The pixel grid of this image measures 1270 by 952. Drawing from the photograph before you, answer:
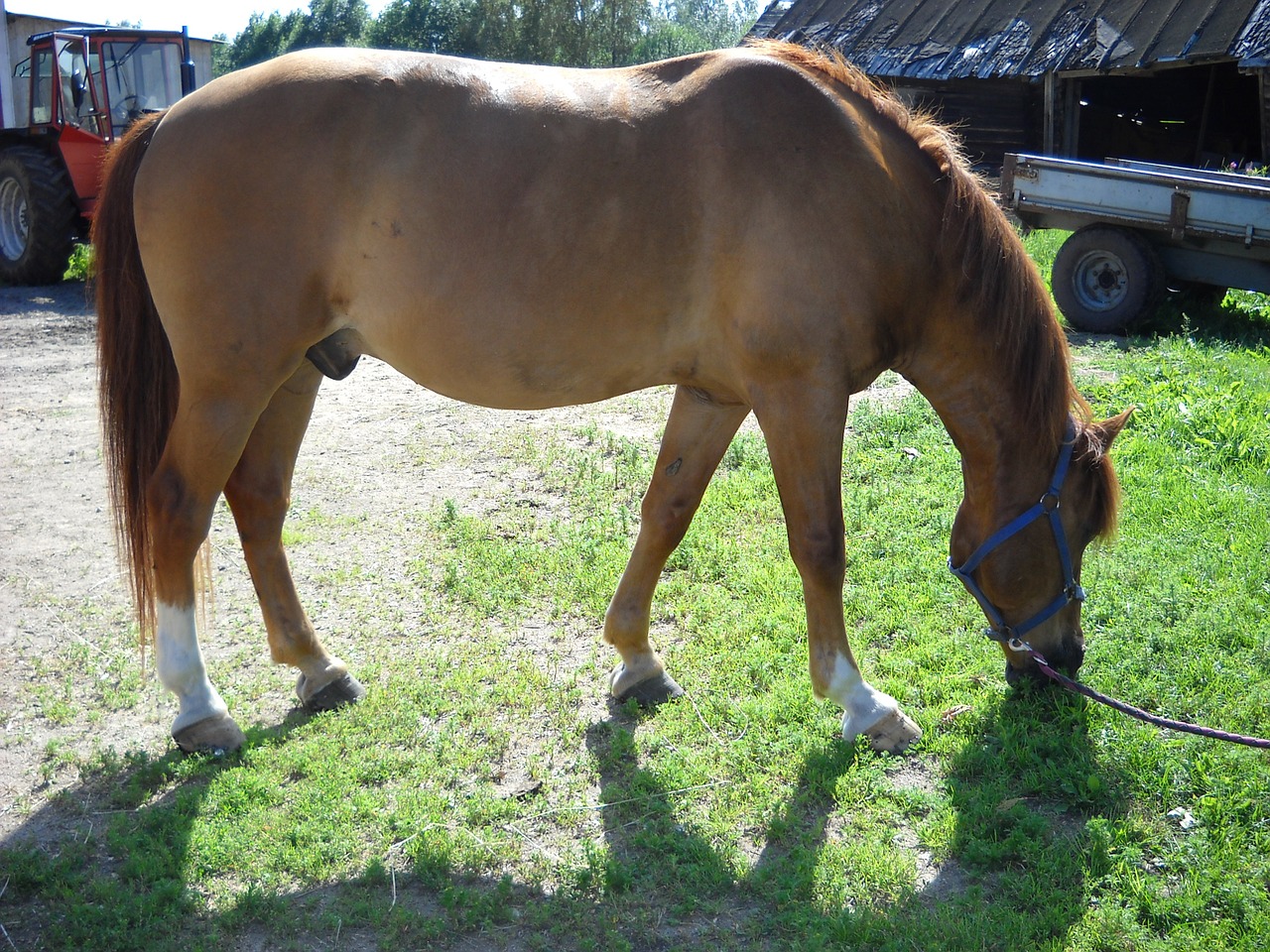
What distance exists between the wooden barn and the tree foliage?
771 inches

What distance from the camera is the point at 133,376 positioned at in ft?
10.8

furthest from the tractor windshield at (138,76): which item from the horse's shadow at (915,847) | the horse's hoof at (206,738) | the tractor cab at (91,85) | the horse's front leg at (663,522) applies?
the horse's shadow at (915,847)

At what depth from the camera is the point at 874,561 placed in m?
4.45

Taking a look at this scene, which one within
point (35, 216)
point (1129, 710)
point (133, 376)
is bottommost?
point (1129, 710)

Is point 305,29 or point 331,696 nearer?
point 331,696

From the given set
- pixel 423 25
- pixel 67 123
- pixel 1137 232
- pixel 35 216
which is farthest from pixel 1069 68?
pixel 423 25

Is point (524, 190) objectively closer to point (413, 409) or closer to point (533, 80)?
point (533, 80)

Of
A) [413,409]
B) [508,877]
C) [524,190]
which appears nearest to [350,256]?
[524,190]

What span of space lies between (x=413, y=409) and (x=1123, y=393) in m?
4.70

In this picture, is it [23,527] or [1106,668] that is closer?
[1106,668]

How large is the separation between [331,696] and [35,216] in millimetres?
10804

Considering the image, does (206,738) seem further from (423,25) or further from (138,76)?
(423,25)

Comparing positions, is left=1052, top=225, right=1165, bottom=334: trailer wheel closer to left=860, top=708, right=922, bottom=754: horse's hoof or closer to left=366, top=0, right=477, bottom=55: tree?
left=860, top=708, right=922, bottom=754: horse's hoof

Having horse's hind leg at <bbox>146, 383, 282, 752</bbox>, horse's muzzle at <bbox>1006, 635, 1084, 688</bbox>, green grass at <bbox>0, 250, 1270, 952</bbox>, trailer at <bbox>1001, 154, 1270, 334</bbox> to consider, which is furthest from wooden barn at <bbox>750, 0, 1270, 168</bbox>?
horse's hind leg at <bbox>146, 383, 282, 752</bbox>
